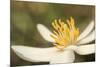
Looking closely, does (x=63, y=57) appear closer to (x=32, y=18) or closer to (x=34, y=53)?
(x=34, y=53)

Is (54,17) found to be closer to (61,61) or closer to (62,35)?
(62,35)

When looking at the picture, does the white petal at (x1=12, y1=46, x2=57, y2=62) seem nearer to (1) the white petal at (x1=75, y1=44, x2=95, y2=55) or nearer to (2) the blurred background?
(2) the blurred background

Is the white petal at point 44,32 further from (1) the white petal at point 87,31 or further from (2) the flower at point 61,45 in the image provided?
(1) the white petal at point 87,31

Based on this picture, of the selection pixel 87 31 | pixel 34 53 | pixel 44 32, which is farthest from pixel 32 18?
pixel 87 31

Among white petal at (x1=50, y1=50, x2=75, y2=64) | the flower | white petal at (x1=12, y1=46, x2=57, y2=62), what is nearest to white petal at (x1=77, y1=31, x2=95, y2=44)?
the flower

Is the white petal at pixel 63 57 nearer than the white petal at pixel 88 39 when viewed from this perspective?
Yes

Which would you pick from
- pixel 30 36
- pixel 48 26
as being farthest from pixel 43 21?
pixel 30 36

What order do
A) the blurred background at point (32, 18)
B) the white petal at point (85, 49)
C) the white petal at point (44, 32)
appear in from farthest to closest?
the white petal at point (85, 49) < the white petal at point (44, 32) < the blurred background at point (32, 18)

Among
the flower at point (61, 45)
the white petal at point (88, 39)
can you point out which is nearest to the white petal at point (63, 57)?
the flower at point (61, 45)
